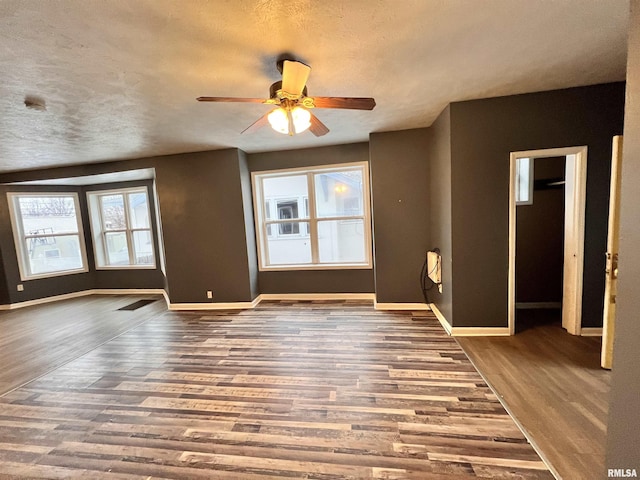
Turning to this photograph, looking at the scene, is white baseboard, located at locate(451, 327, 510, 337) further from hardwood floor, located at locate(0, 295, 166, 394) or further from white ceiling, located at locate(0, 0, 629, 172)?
hardwood floor, located at locate(0, 295, 166, 394)

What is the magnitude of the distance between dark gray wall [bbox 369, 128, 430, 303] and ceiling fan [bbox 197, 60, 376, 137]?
1957mm

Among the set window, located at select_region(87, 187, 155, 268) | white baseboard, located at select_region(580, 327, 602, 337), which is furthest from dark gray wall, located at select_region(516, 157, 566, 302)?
window, located at select_region(87, 187, 155, 268)

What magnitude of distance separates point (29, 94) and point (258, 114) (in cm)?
183

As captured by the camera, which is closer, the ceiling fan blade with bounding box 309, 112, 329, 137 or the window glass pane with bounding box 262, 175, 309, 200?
the ceiling fan blade with bounding box 309, 112, 329, 137

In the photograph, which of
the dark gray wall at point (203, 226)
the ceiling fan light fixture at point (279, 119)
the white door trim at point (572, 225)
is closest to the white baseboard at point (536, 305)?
the white door trim at point (572, 225)

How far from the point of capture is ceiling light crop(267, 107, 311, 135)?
77.0 inches

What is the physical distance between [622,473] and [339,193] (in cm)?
393

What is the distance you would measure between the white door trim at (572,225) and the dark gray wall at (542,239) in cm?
69

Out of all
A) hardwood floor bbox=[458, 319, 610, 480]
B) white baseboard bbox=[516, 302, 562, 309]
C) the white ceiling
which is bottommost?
hardwood floor bbox=[458, 319, 610, 480]

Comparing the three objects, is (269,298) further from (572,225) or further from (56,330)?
(572,225)

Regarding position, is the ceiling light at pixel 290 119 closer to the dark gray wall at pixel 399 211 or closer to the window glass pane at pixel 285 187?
the dark gray wall at pixel 399 211

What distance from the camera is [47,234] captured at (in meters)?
5.44

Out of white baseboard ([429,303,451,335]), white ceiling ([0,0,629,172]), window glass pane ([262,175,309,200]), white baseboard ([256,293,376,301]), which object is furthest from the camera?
window glass pane ([262,175,309,200])

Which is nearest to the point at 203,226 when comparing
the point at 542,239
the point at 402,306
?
the point at 402,306
